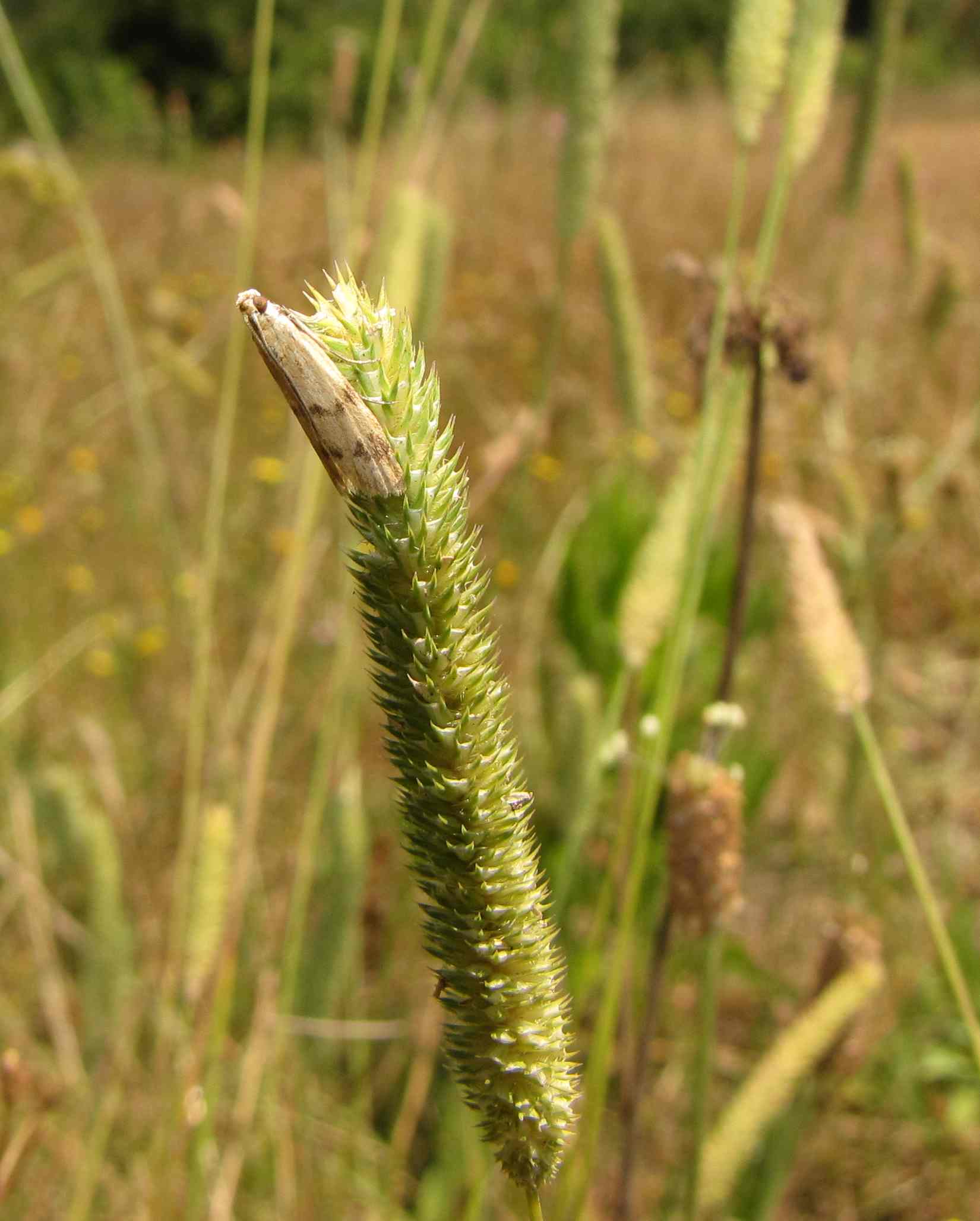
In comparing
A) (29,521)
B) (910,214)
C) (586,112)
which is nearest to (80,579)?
(29,521)

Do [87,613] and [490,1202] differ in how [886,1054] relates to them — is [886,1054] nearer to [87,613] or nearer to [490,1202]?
[490,1202]

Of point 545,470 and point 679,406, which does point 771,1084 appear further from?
point 679,406

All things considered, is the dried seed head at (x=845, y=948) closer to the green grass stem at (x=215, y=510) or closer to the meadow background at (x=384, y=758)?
the meadow background at (x=384, y=758)

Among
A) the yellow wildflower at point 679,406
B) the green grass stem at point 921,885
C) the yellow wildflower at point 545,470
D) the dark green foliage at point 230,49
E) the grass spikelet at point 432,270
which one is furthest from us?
the dark green foliage at point 230,49

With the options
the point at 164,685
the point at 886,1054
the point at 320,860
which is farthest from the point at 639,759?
the point at 164,685

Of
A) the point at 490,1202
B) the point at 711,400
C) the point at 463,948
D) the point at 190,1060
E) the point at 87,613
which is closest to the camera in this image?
the point at 463,948

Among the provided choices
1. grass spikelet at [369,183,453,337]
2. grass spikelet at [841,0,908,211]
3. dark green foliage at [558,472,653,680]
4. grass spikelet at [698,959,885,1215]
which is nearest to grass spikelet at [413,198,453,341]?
grass spikelet at [369,183,453,337]

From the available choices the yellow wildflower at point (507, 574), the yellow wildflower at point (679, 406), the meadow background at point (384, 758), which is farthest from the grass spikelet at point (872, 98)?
the yellow wildflower at point (679, 406)
